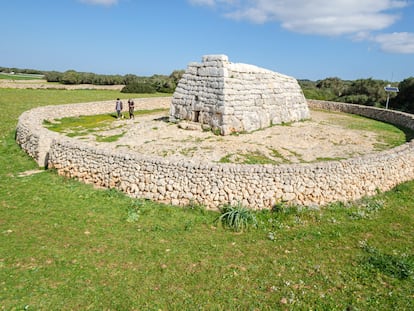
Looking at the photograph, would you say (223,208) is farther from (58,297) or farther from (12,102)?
(12,102)

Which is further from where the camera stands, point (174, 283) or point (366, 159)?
point (366, 159)

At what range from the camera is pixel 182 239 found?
782 cm

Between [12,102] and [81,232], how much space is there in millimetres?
26466

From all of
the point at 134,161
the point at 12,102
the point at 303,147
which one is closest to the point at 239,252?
the point at 134,161

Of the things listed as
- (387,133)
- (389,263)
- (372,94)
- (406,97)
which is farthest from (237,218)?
(372,94)

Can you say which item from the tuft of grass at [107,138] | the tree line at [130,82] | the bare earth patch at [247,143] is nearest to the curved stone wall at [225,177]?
the bare earth patch at [247,143]

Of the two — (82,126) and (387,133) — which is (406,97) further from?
(82,126)

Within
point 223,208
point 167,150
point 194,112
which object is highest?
point 194,112

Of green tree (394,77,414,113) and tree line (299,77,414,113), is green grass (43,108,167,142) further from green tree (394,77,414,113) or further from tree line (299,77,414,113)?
green tree (394,77,414,113)

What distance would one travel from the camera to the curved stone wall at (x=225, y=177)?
30.5 ft

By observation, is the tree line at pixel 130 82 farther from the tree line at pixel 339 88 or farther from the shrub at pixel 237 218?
the shrub at pixel 237 218

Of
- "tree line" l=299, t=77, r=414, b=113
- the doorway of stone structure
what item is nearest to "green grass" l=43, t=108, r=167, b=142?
the doorway of stone structure

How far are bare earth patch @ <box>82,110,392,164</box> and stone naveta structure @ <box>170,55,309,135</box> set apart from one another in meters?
0.69

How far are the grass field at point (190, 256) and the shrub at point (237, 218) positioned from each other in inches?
8.3
